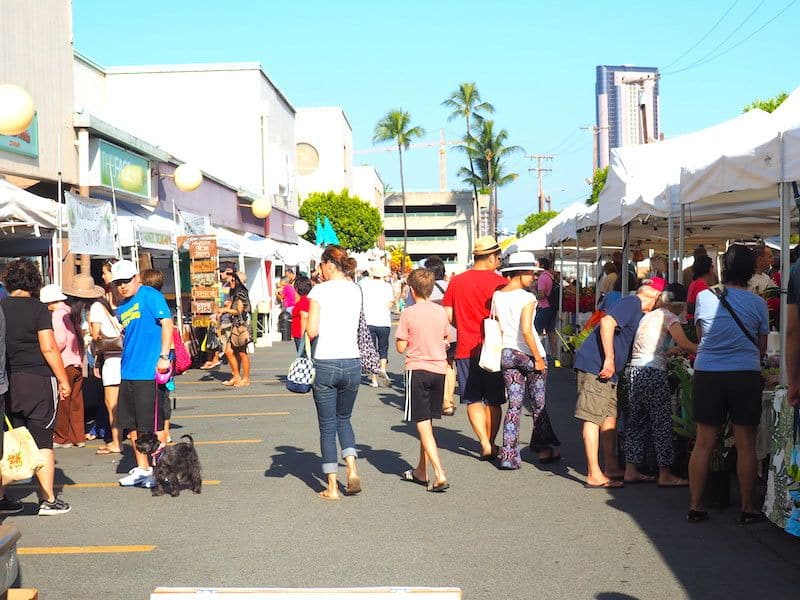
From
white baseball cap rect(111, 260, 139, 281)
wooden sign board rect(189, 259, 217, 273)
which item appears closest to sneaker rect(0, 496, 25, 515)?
white baseball cap rect(111, 260, 139, 281)

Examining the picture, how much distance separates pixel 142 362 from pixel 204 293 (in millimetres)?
10079

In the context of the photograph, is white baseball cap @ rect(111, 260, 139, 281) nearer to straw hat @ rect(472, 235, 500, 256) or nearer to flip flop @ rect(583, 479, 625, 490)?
straw hat @ rect(472, 235, 500, 256)

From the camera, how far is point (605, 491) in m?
7.92

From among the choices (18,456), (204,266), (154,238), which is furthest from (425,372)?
(204,266)

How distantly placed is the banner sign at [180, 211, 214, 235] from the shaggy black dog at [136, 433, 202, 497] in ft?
36.2

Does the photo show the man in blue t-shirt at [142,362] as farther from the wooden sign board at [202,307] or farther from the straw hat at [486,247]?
the wooden sign board at [202,307]

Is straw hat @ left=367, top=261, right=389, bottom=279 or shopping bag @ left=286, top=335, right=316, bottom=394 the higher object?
straw hat @ left=367, top=261, right=389, bottom=279

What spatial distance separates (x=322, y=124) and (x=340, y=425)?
2644 inches

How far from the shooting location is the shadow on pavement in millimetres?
8562

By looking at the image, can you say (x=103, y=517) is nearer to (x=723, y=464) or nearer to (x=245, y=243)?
(x=723, y=464)

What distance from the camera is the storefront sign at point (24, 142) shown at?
45.9 ft

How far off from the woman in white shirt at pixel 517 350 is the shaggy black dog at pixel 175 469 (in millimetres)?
2735

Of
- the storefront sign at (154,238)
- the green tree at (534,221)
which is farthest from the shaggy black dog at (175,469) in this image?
the green tree at (534,221)

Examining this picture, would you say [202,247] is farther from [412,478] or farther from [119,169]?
[412,478]
